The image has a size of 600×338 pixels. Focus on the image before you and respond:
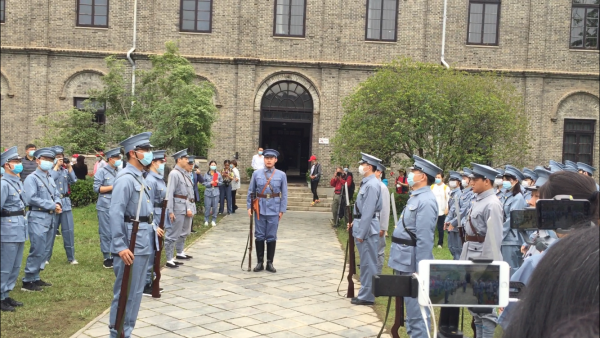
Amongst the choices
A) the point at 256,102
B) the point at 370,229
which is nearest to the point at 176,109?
the point at 256,102

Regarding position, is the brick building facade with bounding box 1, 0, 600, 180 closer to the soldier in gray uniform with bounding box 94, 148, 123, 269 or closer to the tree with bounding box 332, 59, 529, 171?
the tree with bounding box 332, 59, 529, 171

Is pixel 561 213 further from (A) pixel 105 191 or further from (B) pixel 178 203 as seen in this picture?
(A) pixel 105 191

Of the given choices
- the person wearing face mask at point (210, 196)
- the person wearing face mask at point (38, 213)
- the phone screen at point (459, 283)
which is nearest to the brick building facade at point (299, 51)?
the person wearing face mask at point (210, 196)

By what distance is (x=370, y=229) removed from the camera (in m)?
8.88

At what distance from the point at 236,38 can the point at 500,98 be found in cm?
1169

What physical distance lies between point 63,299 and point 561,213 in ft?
23.5

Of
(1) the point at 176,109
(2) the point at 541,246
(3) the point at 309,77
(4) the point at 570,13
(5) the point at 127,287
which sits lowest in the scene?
(5) the point at 127,287

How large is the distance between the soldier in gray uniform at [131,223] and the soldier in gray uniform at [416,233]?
8.87 feet

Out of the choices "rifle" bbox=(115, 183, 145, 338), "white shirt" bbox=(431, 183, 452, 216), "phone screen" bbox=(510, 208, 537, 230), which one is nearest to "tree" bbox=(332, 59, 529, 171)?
"white shirt" bbox=(431, 183, 452, 216)

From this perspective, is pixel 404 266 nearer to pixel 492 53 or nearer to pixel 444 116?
pixel 444 116

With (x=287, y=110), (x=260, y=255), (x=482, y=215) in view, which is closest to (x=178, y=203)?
(x=260, y=255)

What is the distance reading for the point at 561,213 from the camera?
308cm

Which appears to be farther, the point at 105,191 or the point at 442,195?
the point at 442,195

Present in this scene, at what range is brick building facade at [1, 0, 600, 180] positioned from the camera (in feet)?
83.6
